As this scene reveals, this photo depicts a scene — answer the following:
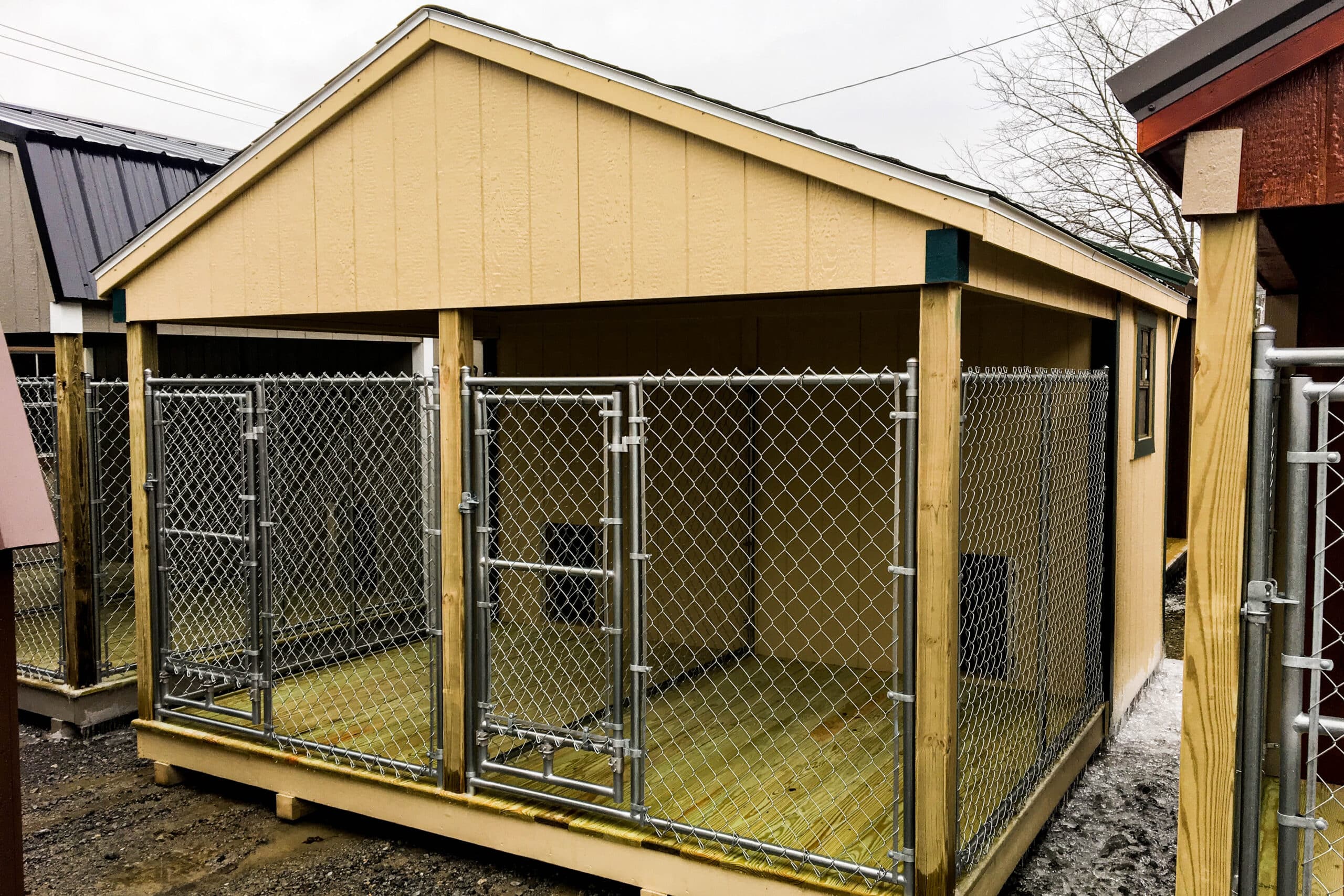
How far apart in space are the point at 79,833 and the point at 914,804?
395 cm

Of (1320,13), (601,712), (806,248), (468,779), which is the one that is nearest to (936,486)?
(806,248)

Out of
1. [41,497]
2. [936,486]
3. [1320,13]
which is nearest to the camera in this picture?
[41,497]

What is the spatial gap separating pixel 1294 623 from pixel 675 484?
187 inches

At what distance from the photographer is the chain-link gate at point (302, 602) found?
4719 mm

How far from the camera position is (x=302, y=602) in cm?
771

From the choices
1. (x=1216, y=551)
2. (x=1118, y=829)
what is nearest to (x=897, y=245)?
(x=1216, y=551)

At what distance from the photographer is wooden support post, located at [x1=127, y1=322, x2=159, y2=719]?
522 centimetres

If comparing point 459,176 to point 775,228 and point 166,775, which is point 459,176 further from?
point 166,775

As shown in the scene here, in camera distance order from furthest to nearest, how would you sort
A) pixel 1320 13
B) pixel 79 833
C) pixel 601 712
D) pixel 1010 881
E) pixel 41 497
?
1. pixel 601 712
2. pixel 79 833
3. pixel 1010 881
4. pixel 1320 13
5. pixel 41 497

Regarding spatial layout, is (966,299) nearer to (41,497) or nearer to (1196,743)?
(1196,743)

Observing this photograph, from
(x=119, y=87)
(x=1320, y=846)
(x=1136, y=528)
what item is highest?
(x=119, y=87)

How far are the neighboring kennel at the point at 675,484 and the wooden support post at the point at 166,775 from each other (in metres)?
0.02

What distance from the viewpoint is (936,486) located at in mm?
3217

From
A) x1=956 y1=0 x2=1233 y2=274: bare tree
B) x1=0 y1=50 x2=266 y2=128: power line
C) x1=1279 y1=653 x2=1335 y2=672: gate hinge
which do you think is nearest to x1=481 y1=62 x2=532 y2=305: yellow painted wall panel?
x1=1279 y1=653 x2=1335 y2=672: gate hinge
